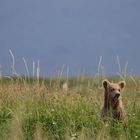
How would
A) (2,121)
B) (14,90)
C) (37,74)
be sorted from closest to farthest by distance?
(2,121) → (37,74) → (14,90)

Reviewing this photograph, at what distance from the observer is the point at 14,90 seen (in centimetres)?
1330

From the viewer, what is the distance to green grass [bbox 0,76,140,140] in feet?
32.9

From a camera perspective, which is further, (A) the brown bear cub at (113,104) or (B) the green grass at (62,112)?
(A) the brown bear cub at (113,104)

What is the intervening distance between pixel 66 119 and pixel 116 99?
3.27ft

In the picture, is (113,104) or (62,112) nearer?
(113,104)

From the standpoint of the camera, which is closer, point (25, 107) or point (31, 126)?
point (31, 126)

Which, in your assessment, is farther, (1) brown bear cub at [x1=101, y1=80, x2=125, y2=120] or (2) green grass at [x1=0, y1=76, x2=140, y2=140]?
(1) brown bear cub at [x1=101, y1=80, x2=125, y2=120]

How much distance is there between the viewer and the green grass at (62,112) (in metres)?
10.0

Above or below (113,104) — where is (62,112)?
below

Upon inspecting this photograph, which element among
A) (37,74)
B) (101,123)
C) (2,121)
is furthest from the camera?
(37,74)

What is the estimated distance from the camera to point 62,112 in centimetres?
1102

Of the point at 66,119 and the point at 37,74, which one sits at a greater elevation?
the point at 37,74

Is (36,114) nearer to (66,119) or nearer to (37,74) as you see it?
(66,119)

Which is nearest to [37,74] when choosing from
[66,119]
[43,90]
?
[43,90]
